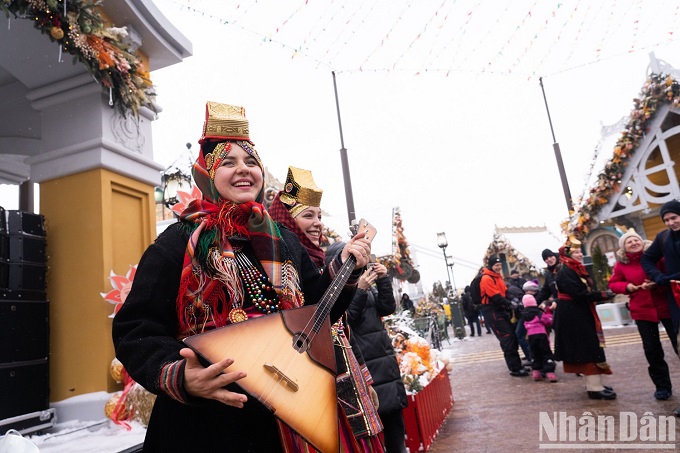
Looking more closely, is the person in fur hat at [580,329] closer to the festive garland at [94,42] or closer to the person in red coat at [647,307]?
the person in red coat at [647,307]

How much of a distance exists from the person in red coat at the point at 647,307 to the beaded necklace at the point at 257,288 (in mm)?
4837

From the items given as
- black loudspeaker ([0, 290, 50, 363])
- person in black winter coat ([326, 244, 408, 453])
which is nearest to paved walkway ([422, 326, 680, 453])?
person in black winter coat ([326, 244, 408, 453])

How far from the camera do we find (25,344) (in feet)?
11.6

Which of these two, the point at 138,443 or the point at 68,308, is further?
the point at 68,308

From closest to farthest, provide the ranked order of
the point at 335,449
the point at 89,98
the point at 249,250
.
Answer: the point at 335,449 → the point at 249,250 → the point at 89,98

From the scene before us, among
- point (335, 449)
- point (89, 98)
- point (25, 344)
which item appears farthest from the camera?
point (89, 98)

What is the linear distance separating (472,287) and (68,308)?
641 cm

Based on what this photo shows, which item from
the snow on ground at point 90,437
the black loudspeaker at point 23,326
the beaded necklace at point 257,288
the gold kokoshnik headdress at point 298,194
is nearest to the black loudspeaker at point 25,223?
the black loudspeaker at point 23,326

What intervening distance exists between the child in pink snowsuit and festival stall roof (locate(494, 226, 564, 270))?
17.7 meters

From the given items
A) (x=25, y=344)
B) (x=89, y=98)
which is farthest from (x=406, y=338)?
(x=89, y=98)

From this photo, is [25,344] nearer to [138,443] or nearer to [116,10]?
[138,443]

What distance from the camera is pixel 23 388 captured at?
3.43m

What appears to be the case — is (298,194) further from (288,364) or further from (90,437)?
(90,437)

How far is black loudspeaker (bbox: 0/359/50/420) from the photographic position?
10.6ft
